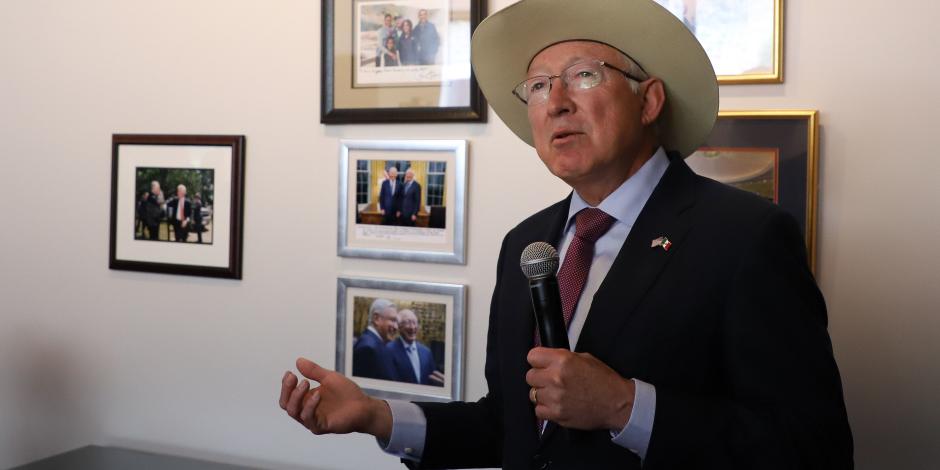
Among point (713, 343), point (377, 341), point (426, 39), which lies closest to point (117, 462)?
point (377, 341)

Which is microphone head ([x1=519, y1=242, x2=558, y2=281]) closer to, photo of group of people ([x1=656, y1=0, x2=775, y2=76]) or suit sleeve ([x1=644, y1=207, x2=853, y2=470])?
suit sleeve ([x1=644, y1=207, x2=853, y2=470])

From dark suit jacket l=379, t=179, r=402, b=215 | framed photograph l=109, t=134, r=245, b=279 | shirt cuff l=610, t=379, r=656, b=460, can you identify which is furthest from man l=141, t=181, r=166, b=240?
shirt cuff l=610, t=379, r=656, b=460

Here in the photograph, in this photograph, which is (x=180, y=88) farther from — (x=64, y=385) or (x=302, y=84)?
(x=64, y=385)

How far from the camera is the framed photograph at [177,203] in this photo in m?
2.87

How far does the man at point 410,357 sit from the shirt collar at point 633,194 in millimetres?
1109

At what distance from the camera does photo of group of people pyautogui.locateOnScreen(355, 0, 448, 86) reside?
2576 millimetres

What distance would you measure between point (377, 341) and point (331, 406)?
99 centimetres

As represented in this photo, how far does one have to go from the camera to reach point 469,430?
183cm

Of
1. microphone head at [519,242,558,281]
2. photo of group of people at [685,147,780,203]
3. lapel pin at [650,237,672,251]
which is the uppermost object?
photo of group of people at [685,147,780,203]

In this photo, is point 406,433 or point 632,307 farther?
point 406,433

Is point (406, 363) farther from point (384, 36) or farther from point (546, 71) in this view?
point (546, 71)

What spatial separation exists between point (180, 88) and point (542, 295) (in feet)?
6.49

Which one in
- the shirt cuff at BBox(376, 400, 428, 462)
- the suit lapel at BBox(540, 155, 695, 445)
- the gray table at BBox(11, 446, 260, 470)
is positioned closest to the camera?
the suit lapel at BBox(540, 155, 695, 445)

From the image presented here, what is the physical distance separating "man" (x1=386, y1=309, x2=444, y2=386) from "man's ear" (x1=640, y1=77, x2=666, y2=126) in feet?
3.82
